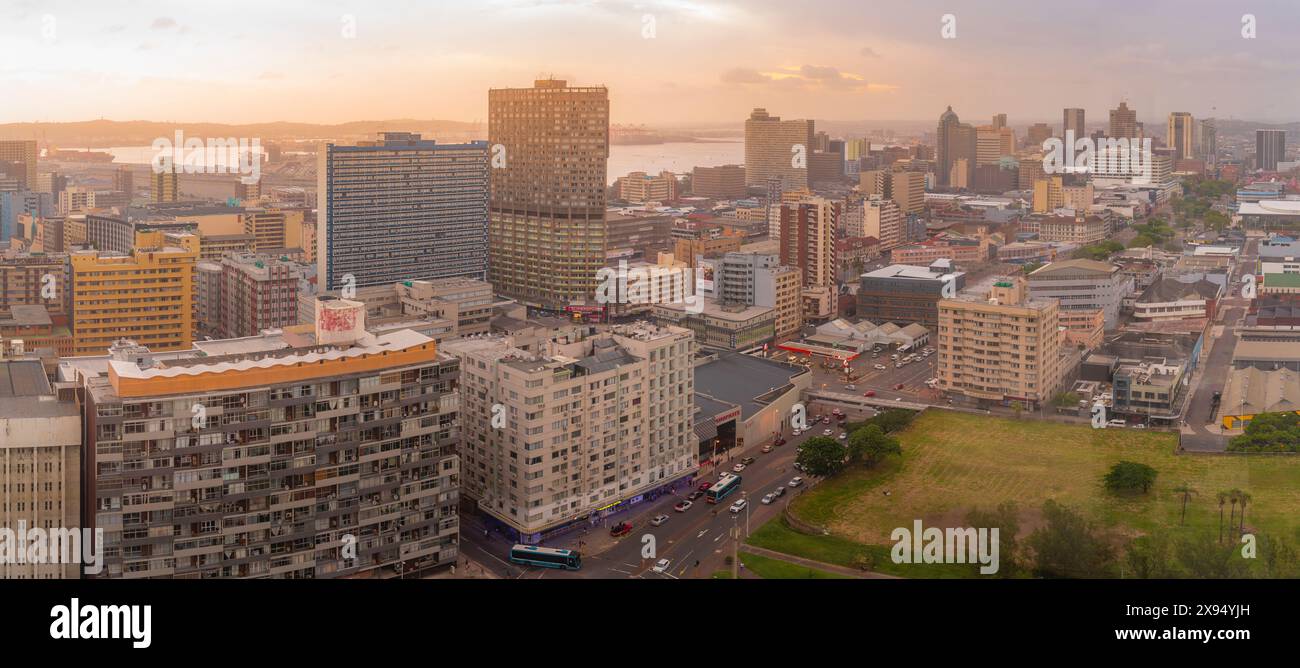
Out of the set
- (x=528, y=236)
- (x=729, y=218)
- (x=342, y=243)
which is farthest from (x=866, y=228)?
(x=342, y=243)

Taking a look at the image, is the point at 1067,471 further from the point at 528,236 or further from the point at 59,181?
the point at 59,181

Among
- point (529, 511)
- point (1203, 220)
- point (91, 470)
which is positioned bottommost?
point (529, 511)

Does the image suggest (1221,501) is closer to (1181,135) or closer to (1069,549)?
(1069,549)

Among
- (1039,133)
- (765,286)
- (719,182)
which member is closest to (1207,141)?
(1039,133)

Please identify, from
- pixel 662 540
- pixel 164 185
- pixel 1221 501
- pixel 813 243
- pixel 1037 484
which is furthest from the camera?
pixel 164 185

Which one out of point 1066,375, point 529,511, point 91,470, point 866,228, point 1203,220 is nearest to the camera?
point 91,470
